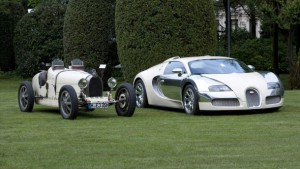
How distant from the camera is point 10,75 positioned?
3784 centimetres

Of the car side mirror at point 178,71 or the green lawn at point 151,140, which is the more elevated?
the car side mirror at point 178,71

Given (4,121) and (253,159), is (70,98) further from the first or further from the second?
(253,159)

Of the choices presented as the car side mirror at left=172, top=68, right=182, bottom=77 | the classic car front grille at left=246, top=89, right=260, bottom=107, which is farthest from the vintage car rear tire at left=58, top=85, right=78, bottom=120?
the classic car front grille at left=246, top=89, right=260, bottom=107

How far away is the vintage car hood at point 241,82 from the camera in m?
14.3

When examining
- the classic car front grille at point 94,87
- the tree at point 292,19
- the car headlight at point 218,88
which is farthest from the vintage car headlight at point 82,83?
the tree at point 292,19

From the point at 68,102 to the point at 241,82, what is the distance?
11.8ft

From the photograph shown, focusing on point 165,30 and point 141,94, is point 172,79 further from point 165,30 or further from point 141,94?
point 165,30

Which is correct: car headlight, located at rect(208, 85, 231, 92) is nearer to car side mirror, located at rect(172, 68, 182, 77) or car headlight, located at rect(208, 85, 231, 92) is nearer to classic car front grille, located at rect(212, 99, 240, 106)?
classic car front grille, located at rect(212, 99, 240, 106)

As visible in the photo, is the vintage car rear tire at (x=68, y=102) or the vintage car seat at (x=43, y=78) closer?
the vintage car rear tire at (x=68, y=102)

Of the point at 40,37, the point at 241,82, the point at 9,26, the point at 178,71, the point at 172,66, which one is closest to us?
the point at 241,82

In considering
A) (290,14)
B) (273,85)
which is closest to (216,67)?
(273,85)

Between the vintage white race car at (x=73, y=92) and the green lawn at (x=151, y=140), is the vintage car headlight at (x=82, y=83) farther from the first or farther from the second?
the green lawn at (x=151, y=140)

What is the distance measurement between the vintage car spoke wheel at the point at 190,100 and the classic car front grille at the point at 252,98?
41.4 inches

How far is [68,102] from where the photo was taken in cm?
1370
